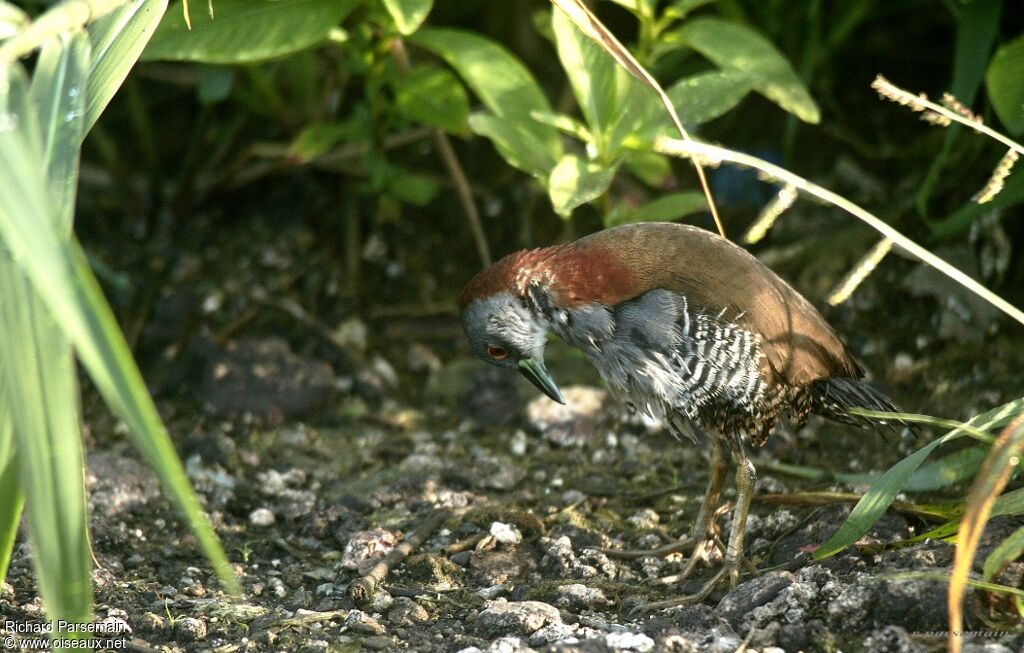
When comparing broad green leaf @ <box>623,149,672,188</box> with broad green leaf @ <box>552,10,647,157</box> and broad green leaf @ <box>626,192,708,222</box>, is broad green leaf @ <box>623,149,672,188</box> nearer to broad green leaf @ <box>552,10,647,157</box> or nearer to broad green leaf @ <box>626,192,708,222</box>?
broad green leaf @ <box>626,192,708,222</box>

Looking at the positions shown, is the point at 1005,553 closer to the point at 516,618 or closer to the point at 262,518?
the point at 516,618

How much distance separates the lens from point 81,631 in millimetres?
1996

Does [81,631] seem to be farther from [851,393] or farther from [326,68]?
[326,68]

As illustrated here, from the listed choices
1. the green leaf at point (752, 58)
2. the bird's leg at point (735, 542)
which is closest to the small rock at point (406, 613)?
the bird's leg at point (735, 542)

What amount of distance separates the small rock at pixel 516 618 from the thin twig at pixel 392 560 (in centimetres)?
36

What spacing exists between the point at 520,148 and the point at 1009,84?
5.47ft

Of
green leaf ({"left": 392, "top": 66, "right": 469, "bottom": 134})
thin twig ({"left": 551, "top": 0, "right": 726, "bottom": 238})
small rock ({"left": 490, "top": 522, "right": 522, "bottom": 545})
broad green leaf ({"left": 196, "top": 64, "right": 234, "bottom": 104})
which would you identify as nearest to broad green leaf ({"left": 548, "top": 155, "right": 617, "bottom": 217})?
thin twig ({"left": 551, "top": 0, "right": 726, "bottom": 238})

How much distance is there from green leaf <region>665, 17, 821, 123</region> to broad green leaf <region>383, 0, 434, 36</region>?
97cm

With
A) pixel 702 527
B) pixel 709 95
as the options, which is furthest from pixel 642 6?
pixel 702 527

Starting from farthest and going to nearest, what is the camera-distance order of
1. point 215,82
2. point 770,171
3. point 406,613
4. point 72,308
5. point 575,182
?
point 215,82
point 575,182
point 406,613
point 770,171
point 72,308

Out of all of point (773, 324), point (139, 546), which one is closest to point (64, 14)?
point (139, 546)

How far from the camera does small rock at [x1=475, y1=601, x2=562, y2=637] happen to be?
2.81m

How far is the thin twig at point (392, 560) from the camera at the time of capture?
3.06 m

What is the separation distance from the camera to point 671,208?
3865 mm
